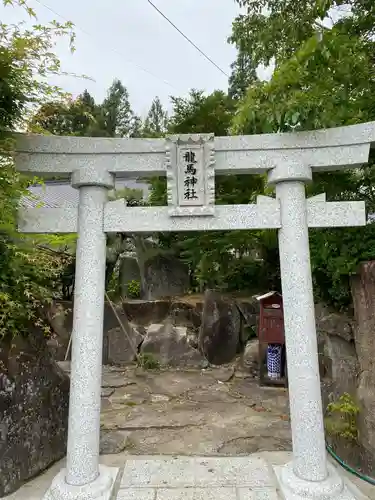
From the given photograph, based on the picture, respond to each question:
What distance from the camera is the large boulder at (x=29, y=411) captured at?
3303 mm

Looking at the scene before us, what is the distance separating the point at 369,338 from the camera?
382 centimetres

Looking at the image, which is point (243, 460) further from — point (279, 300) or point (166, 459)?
point (279, 300)

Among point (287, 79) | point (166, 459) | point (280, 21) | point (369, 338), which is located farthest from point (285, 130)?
point (166, 459)

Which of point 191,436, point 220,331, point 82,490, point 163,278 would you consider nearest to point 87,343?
point 82,490

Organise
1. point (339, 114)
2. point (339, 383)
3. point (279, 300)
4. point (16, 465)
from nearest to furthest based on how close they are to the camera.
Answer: point (16, 465)
point (339, 114)
point (339, 383)
point (279, 300)

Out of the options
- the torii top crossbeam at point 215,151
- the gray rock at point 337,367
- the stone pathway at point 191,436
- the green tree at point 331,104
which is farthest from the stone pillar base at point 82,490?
the green tree at point 331,104

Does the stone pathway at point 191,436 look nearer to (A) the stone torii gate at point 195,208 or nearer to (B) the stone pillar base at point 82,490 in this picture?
(B) the stone pillar base at point 82,490

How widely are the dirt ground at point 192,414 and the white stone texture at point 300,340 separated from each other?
4.18 ft

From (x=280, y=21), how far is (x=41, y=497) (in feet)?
21.9

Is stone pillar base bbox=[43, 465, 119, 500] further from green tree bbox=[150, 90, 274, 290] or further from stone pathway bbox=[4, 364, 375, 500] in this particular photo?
green tree bbox=[150, 90, 274, 290]

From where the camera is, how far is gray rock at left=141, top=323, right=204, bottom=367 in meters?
8.15

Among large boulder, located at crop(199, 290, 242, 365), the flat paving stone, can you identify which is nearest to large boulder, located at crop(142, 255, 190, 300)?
large boulder, located at crop(199, 290, 242, 365)

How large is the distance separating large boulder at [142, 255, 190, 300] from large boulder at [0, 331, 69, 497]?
7.28 meters

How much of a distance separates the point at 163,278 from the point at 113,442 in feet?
23.6
